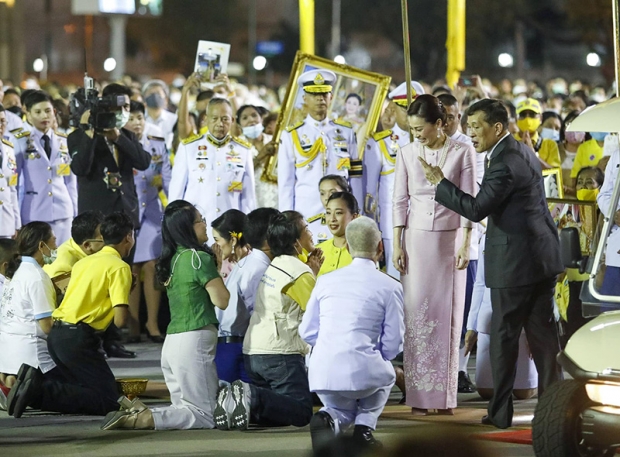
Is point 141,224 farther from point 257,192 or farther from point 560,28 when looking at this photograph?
point 560,28

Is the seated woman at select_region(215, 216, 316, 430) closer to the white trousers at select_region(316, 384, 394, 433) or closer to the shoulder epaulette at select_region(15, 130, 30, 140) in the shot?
the white trousers at select_region(316, 384, 394, 433)

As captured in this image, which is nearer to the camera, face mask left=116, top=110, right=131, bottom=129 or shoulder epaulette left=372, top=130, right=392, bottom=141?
face mask left=116, top=110, right=131, bottom=129

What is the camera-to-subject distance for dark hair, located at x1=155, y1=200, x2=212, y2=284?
9031 millimetres

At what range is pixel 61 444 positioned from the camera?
8391mm

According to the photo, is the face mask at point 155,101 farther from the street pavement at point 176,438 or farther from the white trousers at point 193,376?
the white trousers at point 193,376

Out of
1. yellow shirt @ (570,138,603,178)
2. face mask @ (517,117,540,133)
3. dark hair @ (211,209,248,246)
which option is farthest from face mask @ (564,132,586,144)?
dark hair @ (211,209,248,246)

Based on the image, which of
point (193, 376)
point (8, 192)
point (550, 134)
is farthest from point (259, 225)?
point (550, 134)

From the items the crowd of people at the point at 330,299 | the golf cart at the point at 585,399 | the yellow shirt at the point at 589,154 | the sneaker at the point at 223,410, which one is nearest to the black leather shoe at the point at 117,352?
the crowd of people at the point at 330,299

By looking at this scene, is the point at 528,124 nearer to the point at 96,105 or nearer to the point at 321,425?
the point at 96,105

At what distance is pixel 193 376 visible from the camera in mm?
8859

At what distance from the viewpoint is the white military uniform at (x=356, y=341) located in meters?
7.85

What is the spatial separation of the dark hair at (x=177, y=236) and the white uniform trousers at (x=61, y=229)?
412cm

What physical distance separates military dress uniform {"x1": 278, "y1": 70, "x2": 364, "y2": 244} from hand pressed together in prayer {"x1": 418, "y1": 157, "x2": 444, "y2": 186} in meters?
2.71

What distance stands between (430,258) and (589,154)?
4954 mm
